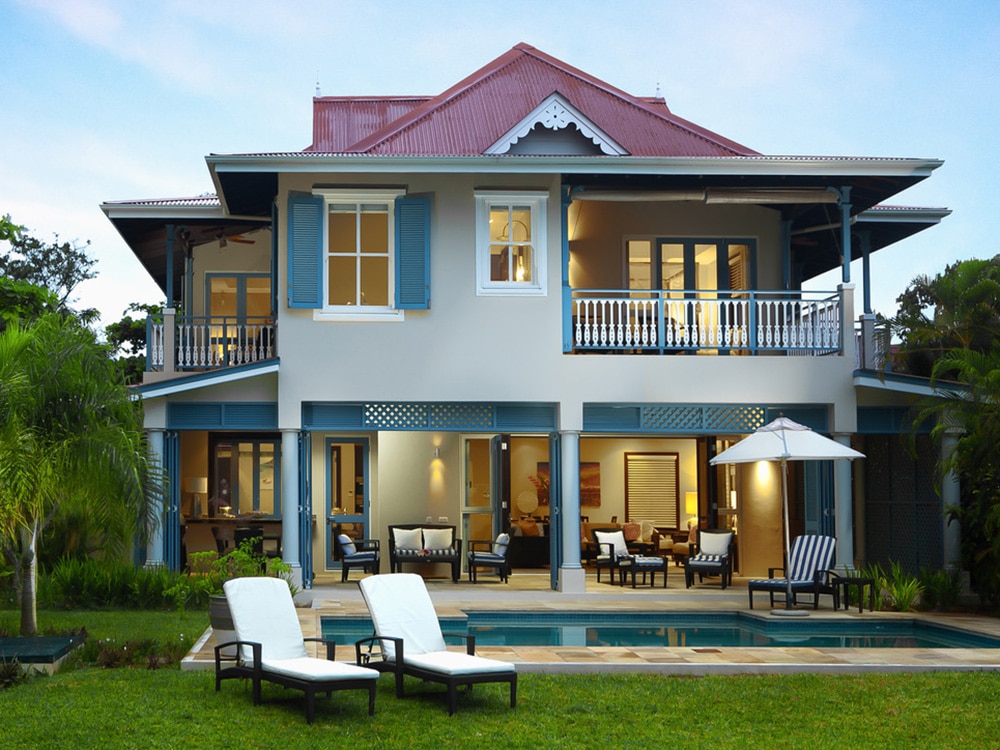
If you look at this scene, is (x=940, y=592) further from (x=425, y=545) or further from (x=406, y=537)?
(x=406, y=537)

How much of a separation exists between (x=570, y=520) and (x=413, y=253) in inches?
159

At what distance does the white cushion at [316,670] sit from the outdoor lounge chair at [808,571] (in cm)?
733

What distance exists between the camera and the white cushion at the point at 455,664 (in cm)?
831

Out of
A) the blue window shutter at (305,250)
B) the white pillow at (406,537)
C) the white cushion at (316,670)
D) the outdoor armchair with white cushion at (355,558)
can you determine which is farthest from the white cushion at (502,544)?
the white cushion at (316,670)

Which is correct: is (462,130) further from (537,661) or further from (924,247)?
(924,247)

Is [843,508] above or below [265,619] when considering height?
→ above

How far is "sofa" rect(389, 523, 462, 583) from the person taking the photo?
17.2 meters

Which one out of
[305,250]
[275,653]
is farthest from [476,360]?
[275,653]

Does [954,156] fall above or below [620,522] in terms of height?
above

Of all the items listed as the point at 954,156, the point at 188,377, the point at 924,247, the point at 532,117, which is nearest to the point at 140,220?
the point at 188,377

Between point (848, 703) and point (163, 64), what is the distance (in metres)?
25.3

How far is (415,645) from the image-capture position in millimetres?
9023

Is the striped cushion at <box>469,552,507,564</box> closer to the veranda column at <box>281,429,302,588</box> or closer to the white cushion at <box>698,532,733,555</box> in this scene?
the veranda column at <box>281,429,302,588</box>

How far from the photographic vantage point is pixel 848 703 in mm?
8828
